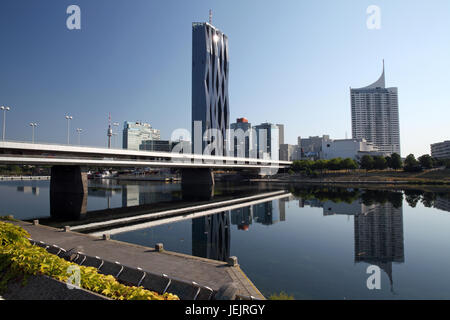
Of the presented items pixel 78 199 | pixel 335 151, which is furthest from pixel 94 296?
pixel 335 151

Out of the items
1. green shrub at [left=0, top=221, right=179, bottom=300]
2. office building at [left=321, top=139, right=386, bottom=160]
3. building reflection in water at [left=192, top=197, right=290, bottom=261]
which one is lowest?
building reflection in water at [left=192, top=197, right=290, bottom=261]

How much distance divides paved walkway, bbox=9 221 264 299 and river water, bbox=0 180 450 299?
9.63 feet

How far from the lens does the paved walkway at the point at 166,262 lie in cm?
1353

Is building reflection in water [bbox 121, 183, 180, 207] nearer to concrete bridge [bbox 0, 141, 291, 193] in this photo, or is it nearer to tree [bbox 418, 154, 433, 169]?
concrete bridge [bbox 0, 141, 291, 193]

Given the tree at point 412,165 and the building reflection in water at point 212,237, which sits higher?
the tree at point 412,165

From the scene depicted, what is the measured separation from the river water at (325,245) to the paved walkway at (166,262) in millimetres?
2935

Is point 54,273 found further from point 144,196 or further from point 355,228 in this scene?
point 144,196

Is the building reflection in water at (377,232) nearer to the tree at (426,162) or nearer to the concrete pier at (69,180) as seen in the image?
the concrete pier at (69,180)

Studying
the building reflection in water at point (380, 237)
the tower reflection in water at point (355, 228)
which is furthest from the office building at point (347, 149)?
the building reflection in water at point (380, 237)

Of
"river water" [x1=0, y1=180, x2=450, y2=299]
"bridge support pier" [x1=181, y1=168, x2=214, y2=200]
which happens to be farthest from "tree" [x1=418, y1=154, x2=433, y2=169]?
"bridge support pier" [x1=181, y1=168, x2=214, y2=200]

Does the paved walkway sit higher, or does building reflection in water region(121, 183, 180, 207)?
the paved walkway

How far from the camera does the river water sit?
55.8 feet

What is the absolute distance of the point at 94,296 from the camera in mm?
8805
